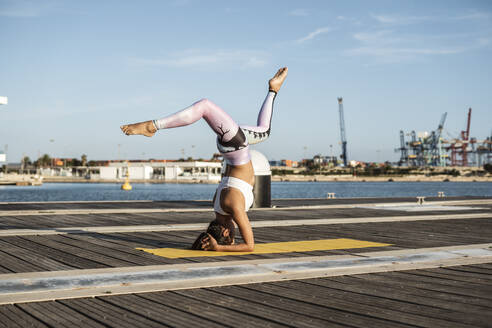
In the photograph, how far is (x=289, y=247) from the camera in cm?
789

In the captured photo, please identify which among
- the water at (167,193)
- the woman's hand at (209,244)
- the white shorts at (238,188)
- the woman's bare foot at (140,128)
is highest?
the woman's bare foot at (140,128)

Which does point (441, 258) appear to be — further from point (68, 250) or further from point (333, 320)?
point (68, 250)

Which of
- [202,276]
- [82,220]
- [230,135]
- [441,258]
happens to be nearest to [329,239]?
[441,258]

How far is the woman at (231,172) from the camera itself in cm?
672

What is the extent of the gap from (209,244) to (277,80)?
2569 mm

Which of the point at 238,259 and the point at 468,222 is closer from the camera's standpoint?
the point at 238,259

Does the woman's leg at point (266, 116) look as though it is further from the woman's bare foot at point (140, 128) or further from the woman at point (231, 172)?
the woman's bare foot at point (140, 128)

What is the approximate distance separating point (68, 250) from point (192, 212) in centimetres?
798

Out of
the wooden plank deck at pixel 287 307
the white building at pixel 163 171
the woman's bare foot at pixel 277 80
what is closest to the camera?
the wooden plank deck at pixel 287 307

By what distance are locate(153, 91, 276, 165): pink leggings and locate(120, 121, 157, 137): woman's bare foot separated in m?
0.09

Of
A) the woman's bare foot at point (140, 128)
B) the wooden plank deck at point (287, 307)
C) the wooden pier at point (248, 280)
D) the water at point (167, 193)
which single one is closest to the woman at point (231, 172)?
the wooden pier at point (248, 280)

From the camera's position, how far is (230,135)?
688 centimetres

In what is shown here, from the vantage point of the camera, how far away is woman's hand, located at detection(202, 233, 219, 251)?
7.16 m

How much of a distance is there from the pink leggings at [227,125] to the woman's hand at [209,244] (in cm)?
108
